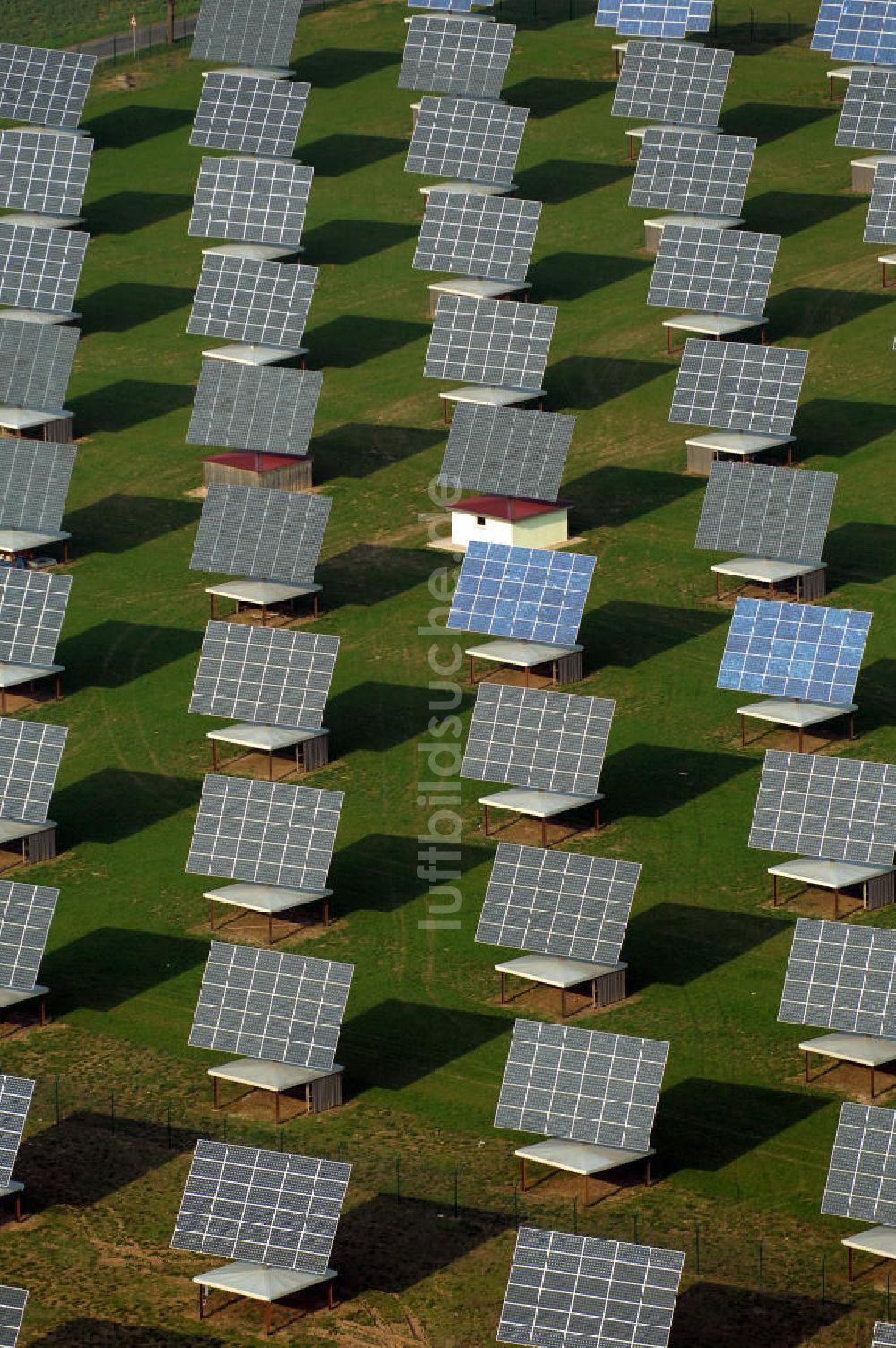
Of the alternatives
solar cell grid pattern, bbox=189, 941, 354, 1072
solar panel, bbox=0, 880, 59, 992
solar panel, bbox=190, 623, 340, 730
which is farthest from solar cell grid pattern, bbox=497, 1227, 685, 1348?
solar panel, bbox=190, 623, 340, 730

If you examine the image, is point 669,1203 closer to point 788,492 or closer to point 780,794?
point 780,794

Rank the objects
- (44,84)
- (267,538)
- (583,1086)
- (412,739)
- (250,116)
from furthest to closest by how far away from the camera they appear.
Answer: (44,84)
(250,116)
(267,538)
(412,739)
(583,1086)

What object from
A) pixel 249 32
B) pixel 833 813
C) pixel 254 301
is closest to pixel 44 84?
pixel 249 32

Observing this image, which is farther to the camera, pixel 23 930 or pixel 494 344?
pixel 494 344

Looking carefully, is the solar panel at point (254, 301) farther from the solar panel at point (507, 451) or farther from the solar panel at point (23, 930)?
the solar panel at point (23, 930)

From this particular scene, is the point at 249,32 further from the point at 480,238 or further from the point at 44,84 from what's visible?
the point at 480,238

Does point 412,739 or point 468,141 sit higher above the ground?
point 468,141

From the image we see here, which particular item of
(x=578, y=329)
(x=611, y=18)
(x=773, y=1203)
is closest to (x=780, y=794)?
(x=773, y=1203)
